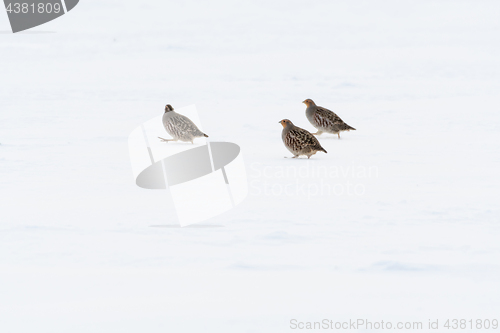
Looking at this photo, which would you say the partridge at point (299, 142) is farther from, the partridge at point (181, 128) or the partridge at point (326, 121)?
the partridge at point (326, 121)

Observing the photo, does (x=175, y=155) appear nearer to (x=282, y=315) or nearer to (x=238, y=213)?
(x=238, y=213)

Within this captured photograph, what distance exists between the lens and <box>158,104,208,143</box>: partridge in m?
8.20

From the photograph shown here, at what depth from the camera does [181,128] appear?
820cm

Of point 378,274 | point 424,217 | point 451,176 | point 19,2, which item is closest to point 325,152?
point 451,176

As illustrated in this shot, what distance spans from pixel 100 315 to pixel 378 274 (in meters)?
1.61

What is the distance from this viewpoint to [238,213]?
5.21 m

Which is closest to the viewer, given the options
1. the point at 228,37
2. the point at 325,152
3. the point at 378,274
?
the point at 378,274

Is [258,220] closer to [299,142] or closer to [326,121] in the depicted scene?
[299,142]

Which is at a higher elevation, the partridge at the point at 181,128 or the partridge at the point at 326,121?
the partridge at the point at 181,128

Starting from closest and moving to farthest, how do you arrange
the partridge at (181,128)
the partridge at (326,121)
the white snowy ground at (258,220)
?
the white snowy ground at (258,220), the partridge at (181,128), the partridge at (326,121)

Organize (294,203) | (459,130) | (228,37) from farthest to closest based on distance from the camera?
(228,37), (459,130), (294,203)

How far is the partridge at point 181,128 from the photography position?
820cm

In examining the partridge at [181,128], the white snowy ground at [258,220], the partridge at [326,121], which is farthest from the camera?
the partridge at [326,121]

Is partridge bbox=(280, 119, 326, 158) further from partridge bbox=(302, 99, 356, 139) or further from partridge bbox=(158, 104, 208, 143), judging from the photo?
partridge bbox=(302, 99, 356, 139)
